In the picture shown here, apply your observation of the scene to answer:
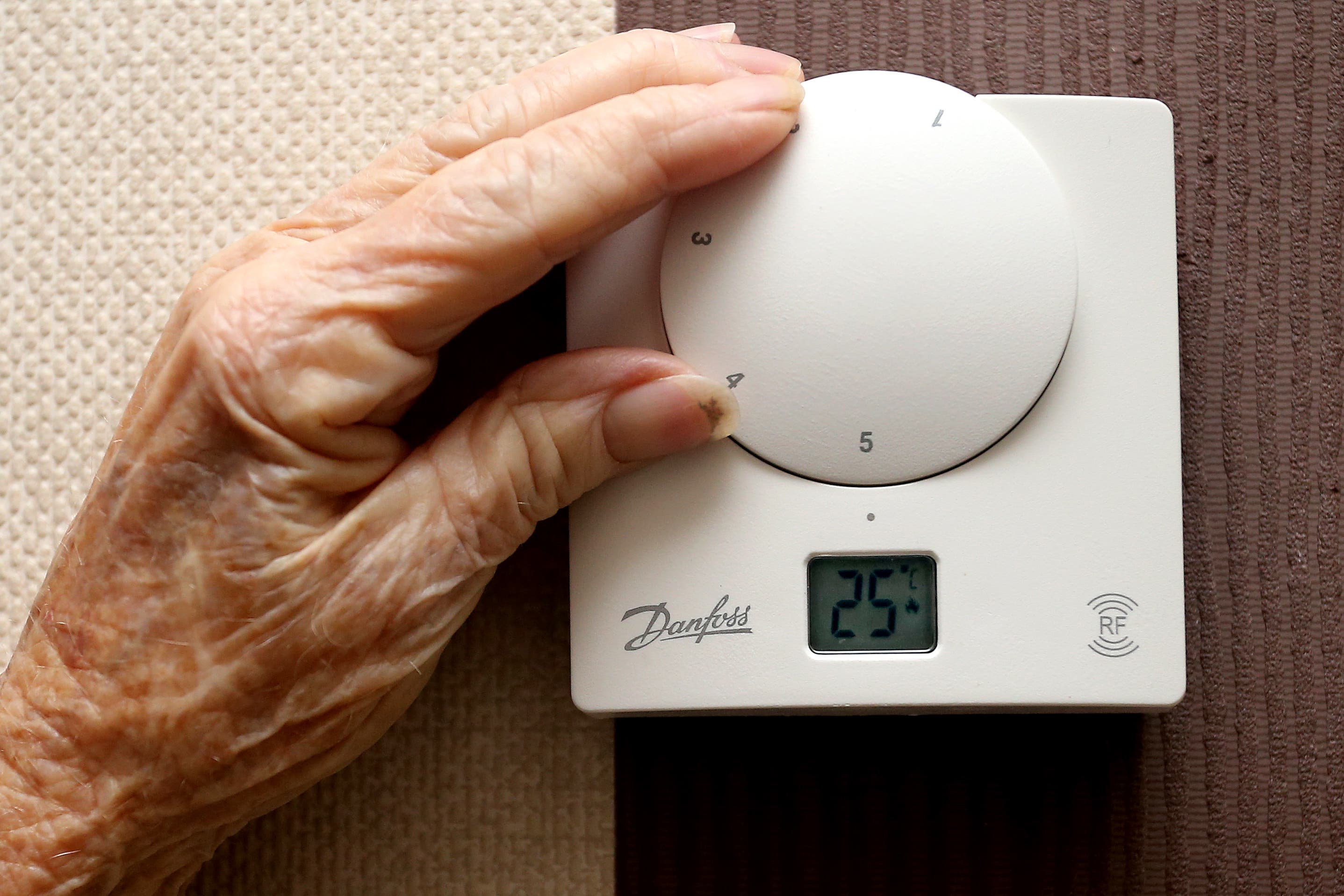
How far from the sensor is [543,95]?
474mm

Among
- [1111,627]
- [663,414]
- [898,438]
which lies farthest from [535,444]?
[1111,627]

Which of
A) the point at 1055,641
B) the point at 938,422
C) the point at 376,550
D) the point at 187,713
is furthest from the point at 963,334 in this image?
the point at 187,713

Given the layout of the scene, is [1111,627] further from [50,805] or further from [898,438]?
[50,805]

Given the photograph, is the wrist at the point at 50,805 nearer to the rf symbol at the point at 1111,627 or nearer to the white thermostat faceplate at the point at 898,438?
the white thermostat faceplate at the point at 898,438

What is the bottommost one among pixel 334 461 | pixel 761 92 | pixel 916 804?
pixel 916 804

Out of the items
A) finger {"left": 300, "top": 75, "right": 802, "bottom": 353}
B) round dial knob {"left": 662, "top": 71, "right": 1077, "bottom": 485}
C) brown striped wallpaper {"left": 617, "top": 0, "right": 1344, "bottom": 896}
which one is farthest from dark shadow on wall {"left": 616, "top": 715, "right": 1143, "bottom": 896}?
finger {"left": 300, "top": 75, "right": 802, "bottom": 353}

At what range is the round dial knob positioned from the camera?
0.49 metres

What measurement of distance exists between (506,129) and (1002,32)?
0.30 metres

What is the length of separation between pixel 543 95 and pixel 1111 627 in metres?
0.36

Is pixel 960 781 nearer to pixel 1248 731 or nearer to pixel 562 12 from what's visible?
pixel 1248 731

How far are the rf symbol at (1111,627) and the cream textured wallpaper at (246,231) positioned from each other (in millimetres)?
259

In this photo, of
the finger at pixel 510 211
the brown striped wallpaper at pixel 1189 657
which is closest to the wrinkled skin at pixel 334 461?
the finger at pixel 510 211

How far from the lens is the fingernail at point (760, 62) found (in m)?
0.49

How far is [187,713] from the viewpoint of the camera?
453 mm
